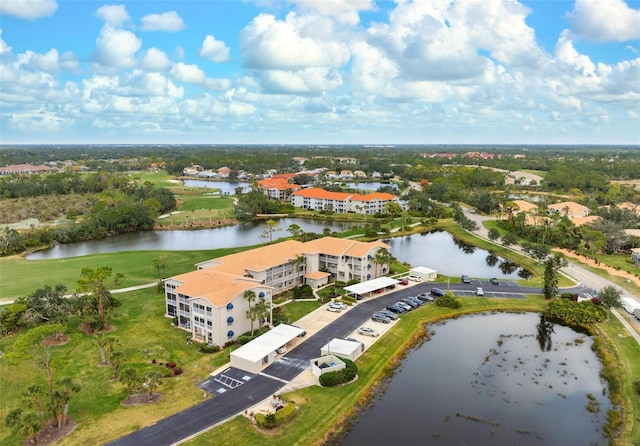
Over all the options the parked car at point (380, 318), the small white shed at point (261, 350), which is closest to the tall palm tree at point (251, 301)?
the small white shed at point (261, 350)

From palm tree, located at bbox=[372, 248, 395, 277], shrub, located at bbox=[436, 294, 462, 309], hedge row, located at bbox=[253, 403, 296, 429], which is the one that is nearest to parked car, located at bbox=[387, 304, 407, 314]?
shrub, located at bbox=[436, 294, 462, 309]

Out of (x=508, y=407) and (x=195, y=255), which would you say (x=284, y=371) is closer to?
(x=508, y=407)

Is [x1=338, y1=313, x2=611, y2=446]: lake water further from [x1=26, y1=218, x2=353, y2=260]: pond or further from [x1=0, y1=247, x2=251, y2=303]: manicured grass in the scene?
[x1=26, y1=218, x2=353, y2=260]: pond

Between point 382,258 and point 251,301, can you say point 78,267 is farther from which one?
point 382,258

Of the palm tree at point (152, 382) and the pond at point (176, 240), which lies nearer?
the palm tree at point (152, 382)

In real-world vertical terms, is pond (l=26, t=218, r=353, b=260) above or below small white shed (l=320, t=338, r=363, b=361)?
below

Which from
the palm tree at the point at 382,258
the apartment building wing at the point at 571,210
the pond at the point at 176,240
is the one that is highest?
the apartment building wing at the point at 571,210

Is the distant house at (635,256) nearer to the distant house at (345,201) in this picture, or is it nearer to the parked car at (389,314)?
the parked car at (389,314)
